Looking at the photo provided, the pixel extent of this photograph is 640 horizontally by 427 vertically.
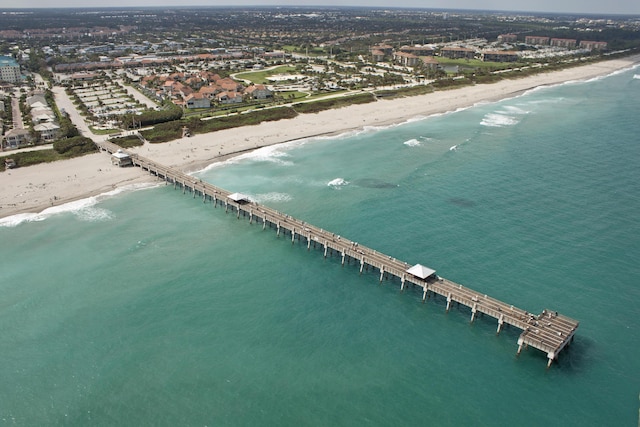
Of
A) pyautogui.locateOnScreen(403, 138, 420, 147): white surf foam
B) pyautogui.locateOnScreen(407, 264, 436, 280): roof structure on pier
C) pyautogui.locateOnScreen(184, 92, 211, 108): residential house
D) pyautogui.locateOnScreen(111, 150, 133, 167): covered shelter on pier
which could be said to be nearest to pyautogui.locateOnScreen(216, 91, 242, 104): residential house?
pyautogui.locateOnScreen(184, 92, 211, 108): residential house

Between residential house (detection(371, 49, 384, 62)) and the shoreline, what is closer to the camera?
the shoreline

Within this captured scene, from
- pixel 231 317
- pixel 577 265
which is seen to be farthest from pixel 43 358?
pixel 577 265

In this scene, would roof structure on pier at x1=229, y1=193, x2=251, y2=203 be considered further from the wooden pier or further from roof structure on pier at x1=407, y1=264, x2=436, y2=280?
roof structure on pier at x1=407, y1=264, x2=436, y2=280

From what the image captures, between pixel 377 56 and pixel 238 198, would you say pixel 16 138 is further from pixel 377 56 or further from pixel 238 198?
pixel 377 56

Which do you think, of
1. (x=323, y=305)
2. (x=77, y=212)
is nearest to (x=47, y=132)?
(x=77, y=212)

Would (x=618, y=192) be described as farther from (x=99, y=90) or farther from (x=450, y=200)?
(x=99, y=90)

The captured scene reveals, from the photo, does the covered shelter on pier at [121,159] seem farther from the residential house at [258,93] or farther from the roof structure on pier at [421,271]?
the roof structure on pier at [421,271]
